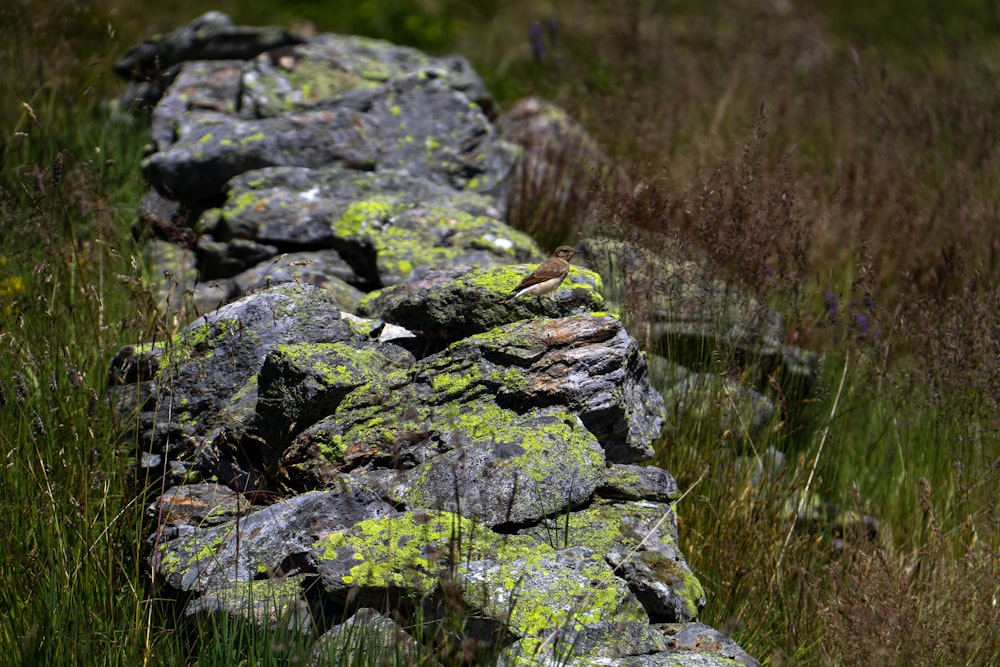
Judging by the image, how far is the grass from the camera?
2.92 metres

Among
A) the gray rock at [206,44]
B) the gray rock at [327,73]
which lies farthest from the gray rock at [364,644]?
the gray rock at [206,44]

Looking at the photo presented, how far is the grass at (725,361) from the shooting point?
2.92 metres

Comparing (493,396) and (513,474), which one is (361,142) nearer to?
(493,396)

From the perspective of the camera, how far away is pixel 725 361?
13.1 feet

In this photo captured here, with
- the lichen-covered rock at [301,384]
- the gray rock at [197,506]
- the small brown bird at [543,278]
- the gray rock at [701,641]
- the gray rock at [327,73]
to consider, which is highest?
the gray rock at [327,73]

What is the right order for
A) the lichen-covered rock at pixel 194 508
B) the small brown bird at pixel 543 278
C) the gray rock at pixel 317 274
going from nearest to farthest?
the lichen-covered rock at pixel 194 508 < the small brown bird at pixel 543 278 < the gray rock at pixel 317 274

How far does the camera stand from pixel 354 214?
189 inches

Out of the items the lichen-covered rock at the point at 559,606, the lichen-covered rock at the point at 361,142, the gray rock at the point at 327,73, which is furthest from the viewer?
the gray rock at the point at 327,73

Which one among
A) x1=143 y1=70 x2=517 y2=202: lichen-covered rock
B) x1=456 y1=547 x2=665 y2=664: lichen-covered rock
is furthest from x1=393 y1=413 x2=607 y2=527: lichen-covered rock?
x1=143 y1=70 x2=517 y2=202: lichen-covered rock

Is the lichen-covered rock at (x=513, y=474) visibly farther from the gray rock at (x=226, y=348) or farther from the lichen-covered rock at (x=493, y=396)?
the gray rock at (x=226, y=348)

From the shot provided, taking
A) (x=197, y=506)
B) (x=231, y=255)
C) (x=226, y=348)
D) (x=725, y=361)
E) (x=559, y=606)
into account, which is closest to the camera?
(x=559, y=606)

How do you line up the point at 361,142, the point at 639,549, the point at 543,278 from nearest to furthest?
the point at 639,549 < the point at 543,278 < the point at 361,142

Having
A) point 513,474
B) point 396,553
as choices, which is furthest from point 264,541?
point 513,474

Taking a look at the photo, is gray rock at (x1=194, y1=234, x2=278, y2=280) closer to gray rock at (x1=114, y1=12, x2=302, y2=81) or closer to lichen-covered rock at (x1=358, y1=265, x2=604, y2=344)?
lichen-covered rock at (x1=358, y1=265, x2=604, y2=344)
